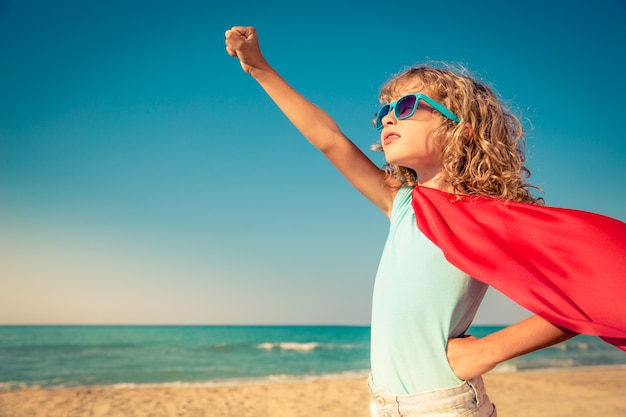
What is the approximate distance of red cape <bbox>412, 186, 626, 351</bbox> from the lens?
53.0 inches

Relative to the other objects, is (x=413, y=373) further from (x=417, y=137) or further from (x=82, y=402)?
(x=82, y=402)

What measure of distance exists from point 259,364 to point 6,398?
12.4 m

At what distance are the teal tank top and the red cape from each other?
9 cm

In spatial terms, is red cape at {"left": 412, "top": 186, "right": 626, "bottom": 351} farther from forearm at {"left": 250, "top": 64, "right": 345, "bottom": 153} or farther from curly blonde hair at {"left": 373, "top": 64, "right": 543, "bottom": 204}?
forearm at {"left": 250, "top": 64, "right": 345, "bottom": 153}

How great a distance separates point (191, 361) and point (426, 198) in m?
22.2

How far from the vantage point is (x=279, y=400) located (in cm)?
1054

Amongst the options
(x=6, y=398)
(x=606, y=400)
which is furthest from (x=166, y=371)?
(x=606, y=400)

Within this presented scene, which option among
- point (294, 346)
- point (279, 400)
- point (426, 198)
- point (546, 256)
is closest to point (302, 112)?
point (426, 198)

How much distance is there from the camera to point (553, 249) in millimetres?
1462

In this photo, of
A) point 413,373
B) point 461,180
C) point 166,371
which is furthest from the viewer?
point 166,371

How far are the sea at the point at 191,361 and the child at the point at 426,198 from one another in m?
13.5

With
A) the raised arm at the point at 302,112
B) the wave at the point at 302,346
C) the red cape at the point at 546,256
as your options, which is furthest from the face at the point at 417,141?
the wave at the point at 302,346

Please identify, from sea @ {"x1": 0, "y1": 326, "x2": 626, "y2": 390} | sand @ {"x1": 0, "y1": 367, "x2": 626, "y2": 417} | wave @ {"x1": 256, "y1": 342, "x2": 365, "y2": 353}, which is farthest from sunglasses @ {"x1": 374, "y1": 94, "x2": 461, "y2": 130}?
wave @ {"x1": 256, "y1": 342, "x2": 365, "y2": 353}

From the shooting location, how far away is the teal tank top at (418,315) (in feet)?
5.08
